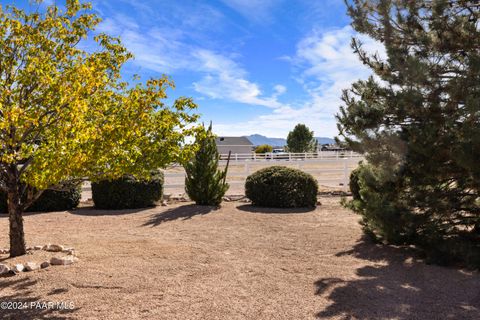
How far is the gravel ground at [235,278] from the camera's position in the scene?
A: 4254mm

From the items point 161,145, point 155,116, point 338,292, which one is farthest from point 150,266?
point 338,292

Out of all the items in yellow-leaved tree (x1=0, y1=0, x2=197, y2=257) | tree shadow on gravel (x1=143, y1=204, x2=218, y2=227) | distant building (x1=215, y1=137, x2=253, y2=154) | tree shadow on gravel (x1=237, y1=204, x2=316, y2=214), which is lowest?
tree shadow on gravel (x1=237, y1=204, x2=316, y2=214)

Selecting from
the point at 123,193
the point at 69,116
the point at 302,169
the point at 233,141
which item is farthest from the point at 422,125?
the point at 233,141

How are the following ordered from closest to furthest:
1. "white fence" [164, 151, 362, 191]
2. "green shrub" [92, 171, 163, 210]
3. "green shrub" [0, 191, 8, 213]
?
1. "green shrub" [0, 191, 8, 213]
2. "green shrub" [92, 171, 163, 210]
3. "white fence" [164, 151, 362, 191]

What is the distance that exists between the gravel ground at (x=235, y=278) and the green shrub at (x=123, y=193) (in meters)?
2.29

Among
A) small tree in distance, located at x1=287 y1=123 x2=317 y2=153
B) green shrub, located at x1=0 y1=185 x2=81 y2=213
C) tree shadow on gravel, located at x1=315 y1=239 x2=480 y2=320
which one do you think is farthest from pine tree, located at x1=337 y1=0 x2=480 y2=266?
small tree in distance, located at x1=287 y1=123 x2=317 y2=153

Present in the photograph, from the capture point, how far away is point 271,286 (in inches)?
197

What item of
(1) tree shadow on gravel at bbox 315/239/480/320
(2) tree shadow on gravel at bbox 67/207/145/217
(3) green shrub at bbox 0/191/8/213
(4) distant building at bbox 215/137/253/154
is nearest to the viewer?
(1) tree shadow on gravel at bbox 315/239/480/320

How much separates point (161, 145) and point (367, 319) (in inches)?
148

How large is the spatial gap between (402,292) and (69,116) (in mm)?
4681

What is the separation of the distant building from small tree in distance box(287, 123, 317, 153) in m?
13.2

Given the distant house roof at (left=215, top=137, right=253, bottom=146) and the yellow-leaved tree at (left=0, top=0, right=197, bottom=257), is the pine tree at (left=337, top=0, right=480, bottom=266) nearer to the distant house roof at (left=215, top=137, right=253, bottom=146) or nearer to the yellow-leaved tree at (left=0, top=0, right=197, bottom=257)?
the yellow-leaved tree at (left=0, top=0, right=197, bottom=257)

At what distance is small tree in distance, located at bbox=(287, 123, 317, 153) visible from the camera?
50.9m

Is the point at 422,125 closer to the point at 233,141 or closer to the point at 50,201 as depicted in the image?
the point at 50,201
